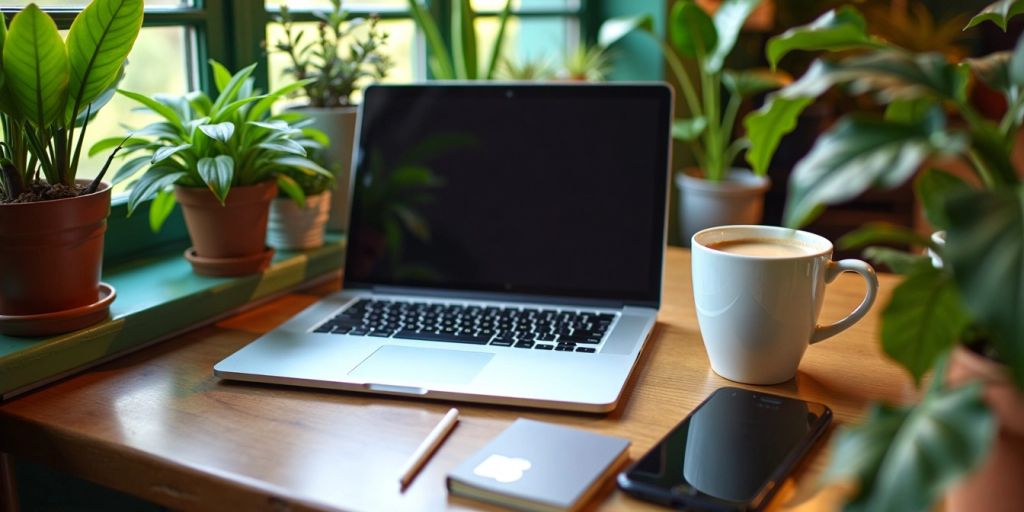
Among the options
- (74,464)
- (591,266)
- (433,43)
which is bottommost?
(74,464)

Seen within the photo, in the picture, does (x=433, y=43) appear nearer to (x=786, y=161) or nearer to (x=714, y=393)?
(x=714, y=393)

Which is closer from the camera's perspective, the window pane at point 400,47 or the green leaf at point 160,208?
the green leaf at point 160,208

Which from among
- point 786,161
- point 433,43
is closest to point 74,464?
point 433,43

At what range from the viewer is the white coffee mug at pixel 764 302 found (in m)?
0.88

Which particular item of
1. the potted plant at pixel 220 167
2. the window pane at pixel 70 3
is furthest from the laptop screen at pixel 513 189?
the window pane at pixel 70 3

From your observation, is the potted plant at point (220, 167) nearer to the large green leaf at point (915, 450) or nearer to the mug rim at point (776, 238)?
the mug rim at point (776, 238)

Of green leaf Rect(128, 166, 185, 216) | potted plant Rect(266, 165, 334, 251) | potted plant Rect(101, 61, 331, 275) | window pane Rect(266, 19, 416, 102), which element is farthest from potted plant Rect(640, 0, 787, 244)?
green leaf Rect(128, 166, 185, 216)

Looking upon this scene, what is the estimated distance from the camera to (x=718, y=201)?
242 cm

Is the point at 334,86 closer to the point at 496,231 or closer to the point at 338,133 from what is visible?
the point at 338,133

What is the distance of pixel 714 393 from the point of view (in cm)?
89

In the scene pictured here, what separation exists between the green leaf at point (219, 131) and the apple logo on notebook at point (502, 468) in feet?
1.59

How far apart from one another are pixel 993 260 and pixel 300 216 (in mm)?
966

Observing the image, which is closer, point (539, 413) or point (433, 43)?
point (539, 413)

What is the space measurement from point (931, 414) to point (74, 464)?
712 millimetres
